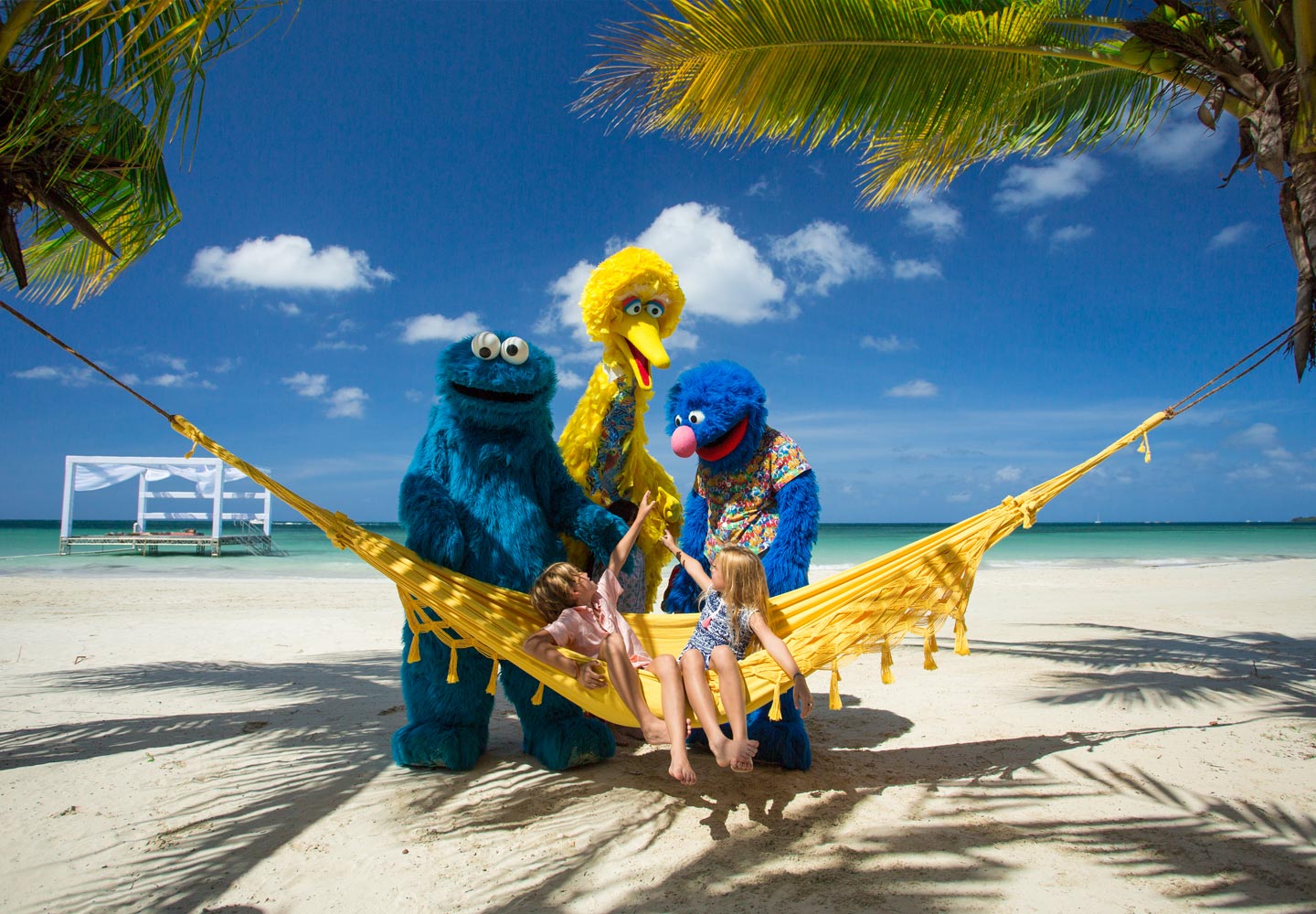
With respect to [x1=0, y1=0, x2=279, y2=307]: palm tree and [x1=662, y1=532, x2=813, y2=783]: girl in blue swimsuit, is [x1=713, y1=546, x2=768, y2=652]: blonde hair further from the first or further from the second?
[x1=0, y1=0, x2=279, y2=307]: palm tree

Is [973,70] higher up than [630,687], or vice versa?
[973,70]

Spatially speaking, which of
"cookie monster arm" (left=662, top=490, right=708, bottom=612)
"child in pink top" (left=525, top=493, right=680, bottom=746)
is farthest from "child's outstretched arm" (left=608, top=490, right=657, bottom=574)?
"cookie monster arm" (left=662, top=490, right=708, bottom=612)

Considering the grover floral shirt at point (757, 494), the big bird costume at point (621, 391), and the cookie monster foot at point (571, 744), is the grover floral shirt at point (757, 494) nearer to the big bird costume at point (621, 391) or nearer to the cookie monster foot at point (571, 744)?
the big bird costume at point (621, 391)

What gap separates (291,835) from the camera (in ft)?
6.12

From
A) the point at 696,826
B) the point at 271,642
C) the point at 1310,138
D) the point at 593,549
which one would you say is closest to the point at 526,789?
the point at 696,826

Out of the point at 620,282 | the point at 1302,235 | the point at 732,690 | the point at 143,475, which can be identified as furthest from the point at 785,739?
the point at 143,475

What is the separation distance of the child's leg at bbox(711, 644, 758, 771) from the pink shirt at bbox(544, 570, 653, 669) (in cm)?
25

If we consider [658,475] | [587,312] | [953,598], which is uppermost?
[587,312]

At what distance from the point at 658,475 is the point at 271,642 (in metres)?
3.41

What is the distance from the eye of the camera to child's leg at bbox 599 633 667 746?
189 cm

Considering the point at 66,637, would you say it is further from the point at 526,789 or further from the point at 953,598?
the point at 953,598

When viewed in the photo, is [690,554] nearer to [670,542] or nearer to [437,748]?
[670,542]

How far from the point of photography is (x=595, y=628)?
A: 2164 millimetres

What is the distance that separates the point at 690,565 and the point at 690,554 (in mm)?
200
